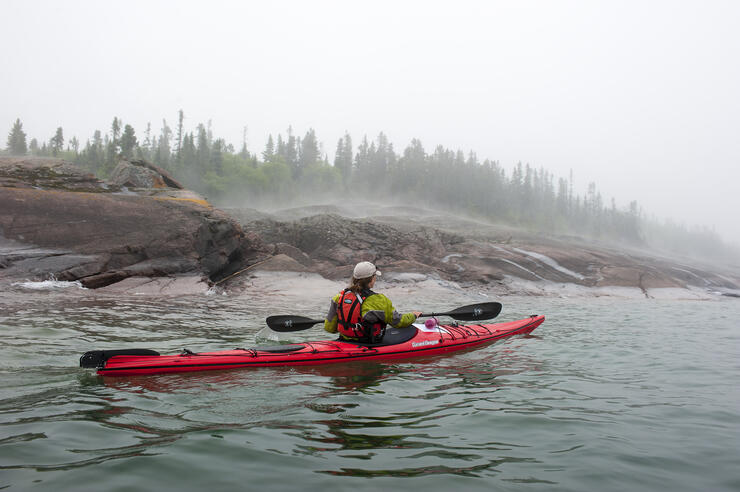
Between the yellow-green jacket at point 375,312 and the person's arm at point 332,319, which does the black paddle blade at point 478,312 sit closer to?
the yellow-green jacket at point 375,312

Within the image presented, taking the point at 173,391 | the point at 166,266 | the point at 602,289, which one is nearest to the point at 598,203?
the point at 602,289

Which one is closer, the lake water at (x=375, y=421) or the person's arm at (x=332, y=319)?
the lake water at (x=375, y=421)

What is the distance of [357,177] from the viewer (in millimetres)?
81688

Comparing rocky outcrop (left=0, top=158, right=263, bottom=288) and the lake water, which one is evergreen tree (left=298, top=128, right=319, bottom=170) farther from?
the lake water

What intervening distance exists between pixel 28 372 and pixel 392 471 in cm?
418

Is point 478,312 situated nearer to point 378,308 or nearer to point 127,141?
point 378,308

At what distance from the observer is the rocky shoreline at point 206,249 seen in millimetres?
13328

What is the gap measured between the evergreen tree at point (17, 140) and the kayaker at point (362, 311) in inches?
2960

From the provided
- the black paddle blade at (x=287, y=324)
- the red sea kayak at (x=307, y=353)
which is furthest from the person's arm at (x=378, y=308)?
the black paddle blade at (x=287, y=324)

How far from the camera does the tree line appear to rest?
6097cm

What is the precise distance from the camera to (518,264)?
2233cm

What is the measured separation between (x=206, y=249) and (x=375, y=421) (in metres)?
14.0

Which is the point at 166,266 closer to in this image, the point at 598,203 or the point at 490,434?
the point at 490,434


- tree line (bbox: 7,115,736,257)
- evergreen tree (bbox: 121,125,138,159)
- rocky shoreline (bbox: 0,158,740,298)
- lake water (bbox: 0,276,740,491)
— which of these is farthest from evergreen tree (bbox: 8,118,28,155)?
lake water (bbox: 0,276,740,491)
